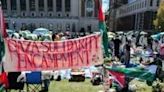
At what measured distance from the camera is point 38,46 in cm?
762

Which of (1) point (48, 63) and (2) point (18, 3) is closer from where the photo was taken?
(1) point (48, 63)

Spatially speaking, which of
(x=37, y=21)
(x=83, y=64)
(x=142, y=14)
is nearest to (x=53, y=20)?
(x=37, y=21)

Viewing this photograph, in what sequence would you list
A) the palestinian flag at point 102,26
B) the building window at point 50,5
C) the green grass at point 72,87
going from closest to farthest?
the palestinian flag at point 102,26 → the green grass at point 72,87 → the building window at point 50,5

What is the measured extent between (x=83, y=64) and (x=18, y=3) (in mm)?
100977

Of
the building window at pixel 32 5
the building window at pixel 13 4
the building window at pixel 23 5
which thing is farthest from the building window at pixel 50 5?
the building window at pixel 13 4

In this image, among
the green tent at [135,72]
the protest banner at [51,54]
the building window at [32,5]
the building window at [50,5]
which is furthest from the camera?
the building window at [50,5]

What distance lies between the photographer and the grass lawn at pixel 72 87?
508 inches

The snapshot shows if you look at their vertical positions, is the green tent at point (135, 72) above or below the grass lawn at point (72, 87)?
above

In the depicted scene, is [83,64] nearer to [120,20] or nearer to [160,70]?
[160,70]

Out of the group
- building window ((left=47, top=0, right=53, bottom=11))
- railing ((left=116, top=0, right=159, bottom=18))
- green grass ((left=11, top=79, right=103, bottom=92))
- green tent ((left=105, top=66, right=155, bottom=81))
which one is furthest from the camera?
building window ((left=47, top=0, right=53, bottom=11))

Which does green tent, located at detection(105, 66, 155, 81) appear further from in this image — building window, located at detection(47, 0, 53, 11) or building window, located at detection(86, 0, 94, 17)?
building window, located at detection(86, 0, 94, 17)

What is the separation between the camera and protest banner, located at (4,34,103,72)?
7355 millimetres

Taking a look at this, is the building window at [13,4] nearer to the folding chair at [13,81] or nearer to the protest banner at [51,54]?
the folding chair at [13,81]

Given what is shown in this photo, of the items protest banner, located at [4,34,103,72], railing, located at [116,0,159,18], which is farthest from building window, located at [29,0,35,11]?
protest banner, located at [4,34,103,72]
